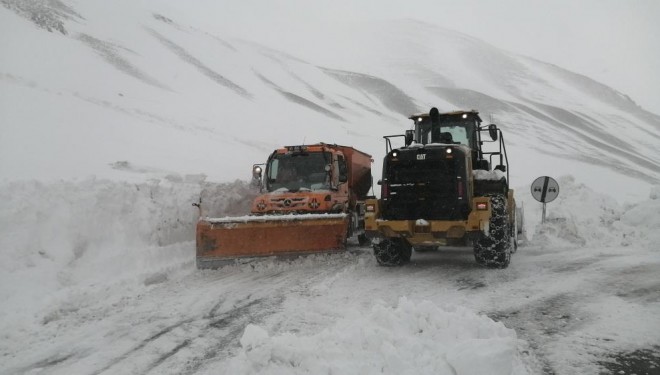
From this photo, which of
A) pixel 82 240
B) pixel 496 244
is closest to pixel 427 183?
pixel 496 244

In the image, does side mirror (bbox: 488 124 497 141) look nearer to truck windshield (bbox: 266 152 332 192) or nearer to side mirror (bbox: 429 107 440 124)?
side mirror (bbox: 429 107 440 124)

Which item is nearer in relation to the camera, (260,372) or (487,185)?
(260,372)

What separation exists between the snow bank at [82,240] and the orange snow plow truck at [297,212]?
83 centimetres

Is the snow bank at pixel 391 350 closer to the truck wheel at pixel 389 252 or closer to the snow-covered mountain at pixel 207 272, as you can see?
the snow-covered mountain at pixel 207 272

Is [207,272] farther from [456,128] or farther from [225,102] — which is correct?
[225,102]

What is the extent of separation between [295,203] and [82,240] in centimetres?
384

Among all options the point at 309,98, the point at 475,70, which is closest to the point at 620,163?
the point at 309,98

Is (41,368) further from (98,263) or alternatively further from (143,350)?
(98,263)

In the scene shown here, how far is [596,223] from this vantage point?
13.5 m

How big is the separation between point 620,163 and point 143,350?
36.8 metres

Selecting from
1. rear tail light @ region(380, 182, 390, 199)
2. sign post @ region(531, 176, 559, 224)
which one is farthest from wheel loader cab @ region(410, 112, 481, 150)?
sign post @ region(531, 176, 559, 224)

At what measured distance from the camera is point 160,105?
25.2 meters

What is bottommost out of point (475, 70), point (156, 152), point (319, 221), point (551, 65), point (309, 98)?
point (319, 221)

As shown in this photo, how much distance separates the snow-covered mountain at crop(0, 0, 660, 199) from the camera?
17.0m
